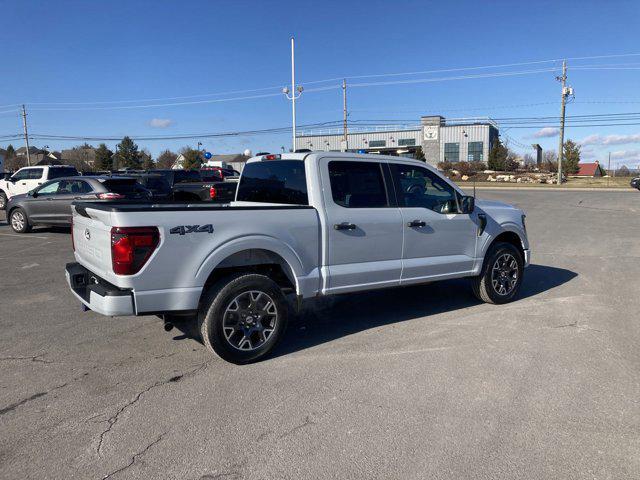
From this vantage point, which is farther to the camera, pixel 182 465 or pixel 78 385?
pixel 78 385

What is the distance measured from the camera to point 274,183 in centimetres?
569

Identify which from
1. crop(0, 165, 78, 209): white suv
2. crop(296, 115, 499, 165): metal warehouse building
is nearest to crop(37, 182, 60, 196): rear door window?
crop(0, 165, 78, 209): white suv

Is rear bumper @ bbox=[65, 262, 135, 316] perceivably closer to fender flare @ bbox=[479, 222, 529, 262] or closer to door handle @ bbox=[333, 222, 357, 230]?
door handle @ bbox=[333, 222, 357, 230]

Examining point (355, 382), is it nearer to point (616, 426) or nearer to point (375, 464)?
point (375, 464)

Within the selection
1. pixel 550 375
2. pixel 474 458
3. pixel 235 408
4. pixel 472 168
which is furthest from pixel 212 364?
pixel 472 168

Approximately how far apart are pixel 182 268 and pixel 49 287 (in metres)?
4.37

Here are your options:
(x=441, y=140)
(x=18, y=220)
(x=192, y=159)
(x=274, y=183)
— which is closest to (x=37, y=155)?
(x=192, y=159)

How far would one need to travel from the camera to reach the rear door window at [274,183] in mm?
5289

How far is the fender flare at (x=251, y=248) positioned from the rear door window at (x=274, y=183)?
24.7 inches

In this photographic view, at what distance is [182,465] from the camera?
3.12 metres

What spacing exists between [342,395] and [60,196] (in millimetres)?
11705

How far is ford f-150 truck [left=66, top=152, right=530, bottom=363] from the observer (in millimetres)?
4211

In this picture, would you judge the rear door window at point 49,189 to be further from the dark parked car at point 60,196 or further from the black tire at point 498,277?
the black tire at point 498,277

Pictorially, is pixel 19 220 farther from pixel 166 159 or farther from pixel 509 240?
pixel 166 159
